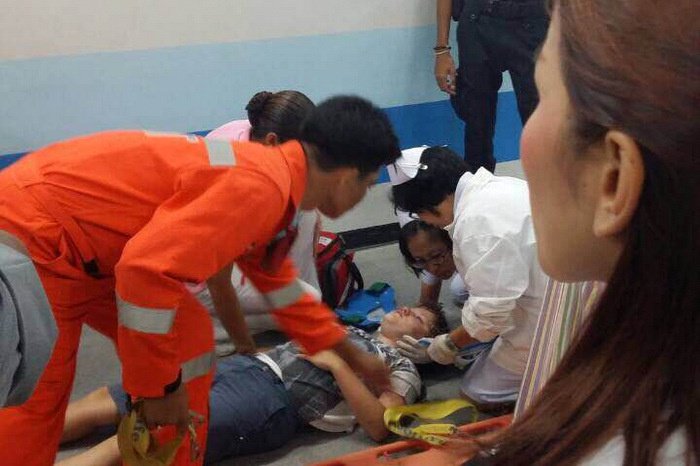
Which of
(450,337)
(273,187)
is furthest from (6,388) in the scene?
(450,337)

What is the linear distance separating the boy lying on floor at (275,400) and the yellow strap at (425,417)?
0.03m

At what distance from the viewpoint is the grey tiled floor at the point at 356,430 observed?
1.93m

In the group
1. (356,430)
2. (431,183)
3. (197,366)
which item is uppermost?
(431,183)

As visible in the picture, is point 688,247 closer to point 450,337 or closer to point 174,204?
Answer: point 174,204

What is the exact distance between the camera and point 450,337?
2148mm

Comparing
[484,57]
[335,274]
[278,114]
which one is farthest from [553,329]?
[484,57]

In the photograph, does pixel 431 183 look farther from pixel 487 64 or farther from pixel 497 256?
pixel 487 64

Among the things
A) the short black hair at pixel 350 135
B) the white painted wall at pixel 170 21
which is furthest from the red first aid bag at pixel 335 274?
the short black hair at pixel 350 135

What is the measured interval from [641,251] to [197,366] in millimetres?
1184

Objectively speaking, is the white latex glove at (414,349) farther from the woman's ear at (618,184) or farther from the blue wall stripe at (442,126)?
the woman's ear at (618,184)

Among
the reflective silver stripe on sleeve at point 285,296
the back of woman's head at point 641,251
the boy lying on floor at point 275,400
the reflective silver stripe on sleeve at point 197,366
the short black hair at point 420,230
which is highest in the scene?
the back of woman's head at point 641,251

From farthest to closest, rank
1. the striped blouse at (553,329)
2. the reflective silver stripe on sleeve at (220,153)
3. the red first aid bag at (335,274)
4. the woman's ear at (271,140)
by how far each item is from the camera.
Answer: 1. the red first aid bag at (335,274)
2. the woman's ear at (271,140)
3. the reflective silver stripe on sleeve at (220,153)
4. the striped blouse at (553,329)

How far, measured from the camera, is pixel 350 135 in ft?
4.75

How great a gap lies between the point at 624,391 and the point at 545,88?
0.64 ft
